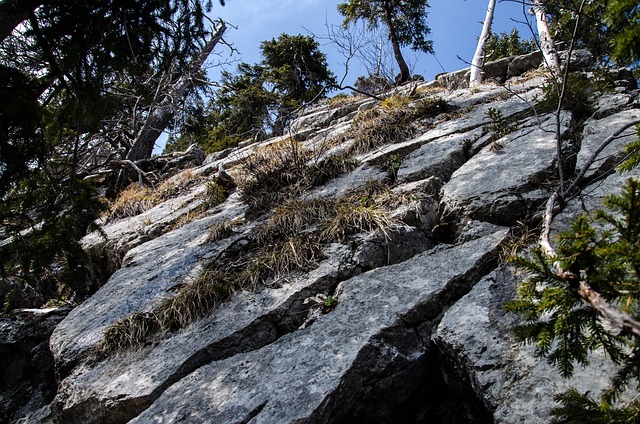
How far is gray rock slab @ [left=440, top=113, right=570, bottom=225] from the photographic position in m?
3.64

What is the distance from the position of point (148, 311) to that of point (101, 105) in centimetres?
249

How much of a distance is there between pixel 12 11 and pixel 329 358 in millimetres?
4213

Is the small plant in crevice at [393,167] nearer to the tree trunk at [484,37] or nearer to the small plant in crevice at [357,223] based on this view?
the small plant in crevice at [357,223]

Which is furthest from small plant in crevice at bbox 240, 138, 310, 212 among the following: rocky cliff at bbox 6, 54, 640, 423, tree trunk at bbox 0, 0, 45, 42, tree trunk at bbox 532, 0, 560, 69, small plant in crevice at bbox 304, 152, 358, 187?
tree trunk at bbox 532, 0, 560, 69

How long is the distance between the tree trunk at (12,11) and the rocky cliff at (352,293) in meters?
2.88

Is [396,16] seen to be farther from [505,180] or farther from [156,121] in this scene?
[505,180]

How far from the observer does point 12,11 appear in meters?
3.66

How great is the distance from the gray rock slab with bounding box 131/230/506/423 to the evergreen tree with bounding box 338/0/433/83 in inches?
534

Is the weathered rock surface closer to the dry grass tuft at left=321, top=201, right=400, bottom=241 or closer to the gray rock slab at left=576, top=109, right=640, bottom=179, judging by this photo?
the dry grass tuft at left=321, top=201, right=400, bottom=241

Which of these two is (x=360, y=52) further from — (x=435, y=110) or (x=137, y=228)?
(x=137, y=228)

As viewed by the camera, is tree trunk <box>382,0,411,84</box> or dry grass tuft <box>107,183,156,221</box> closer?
dry grass tuft <box>107,183,156,221</box>

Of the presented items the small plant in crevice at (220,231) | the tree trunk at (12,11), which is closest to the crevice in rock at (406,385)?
the small plant in crevice at (220,231)

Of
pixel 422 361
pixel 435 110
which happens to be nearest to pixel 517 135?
pixel 435 110

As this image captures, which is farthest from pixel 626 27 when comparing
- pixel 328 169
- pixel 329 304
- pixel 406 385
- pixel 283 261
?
pixel 328 169
